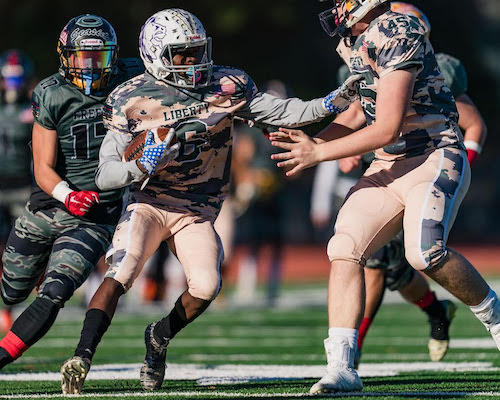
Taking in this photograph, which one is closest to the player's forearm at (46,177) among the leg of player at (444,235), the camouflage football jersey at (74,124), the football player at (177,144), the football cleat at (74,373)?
the camouflage football jersey at (74,124)

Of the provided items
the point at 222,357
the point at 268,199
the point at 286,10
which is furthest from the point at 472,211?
the point at 222,357

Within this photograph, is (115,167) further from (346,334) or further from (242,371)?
(242,371)

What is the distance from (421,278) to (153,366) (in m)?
2.12

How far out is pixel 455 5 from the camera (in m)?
30.0

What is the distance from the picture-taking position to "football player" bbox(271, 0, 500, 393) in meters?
5.11

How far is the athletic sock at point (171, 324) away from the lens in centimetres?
573

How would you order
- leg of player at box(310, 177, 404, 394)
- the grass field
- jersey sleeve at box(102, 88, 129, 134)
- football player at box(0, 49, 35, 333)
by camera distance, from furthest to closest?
football player at box(0, 49, 35, 333) < jersey sleeve at box(102, 88, 129, 134) < the grass field < leg of player at box(310, 177, 404, 394)

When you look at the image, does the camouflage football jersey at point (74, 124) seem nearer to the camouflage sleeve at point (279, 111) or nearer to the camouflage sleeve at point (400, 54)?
the camouflage sleeve at point (279, 111)

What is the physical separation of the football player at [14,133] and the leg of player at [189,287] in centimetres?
395

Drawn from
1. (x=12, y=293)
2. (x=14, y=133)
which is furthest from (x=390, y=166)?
(x=14, y=133)

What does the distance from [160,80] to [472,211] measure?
3081 centimetres

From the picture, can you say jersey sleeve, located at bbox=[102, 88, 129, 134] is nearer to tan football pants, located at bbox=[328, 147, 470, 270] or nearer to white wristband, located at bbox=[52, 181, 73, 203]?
white wristband, located at bbox=[52, 181, 73, 203]

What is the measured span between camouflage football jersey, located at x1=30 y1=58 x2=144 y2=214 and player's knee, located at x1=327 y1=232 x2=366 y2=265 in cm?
137

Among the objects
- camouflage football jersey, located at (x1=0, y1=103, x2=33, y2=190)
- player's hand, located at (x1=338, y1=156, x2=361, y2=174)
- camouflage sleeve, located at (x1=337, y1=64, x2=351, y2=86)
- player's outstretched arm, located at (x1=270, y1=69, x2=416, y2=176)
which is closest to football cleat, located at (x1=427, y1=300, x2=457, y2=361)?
player's hand, located at (x1=338, y1=156, x2=361, y2=174)
